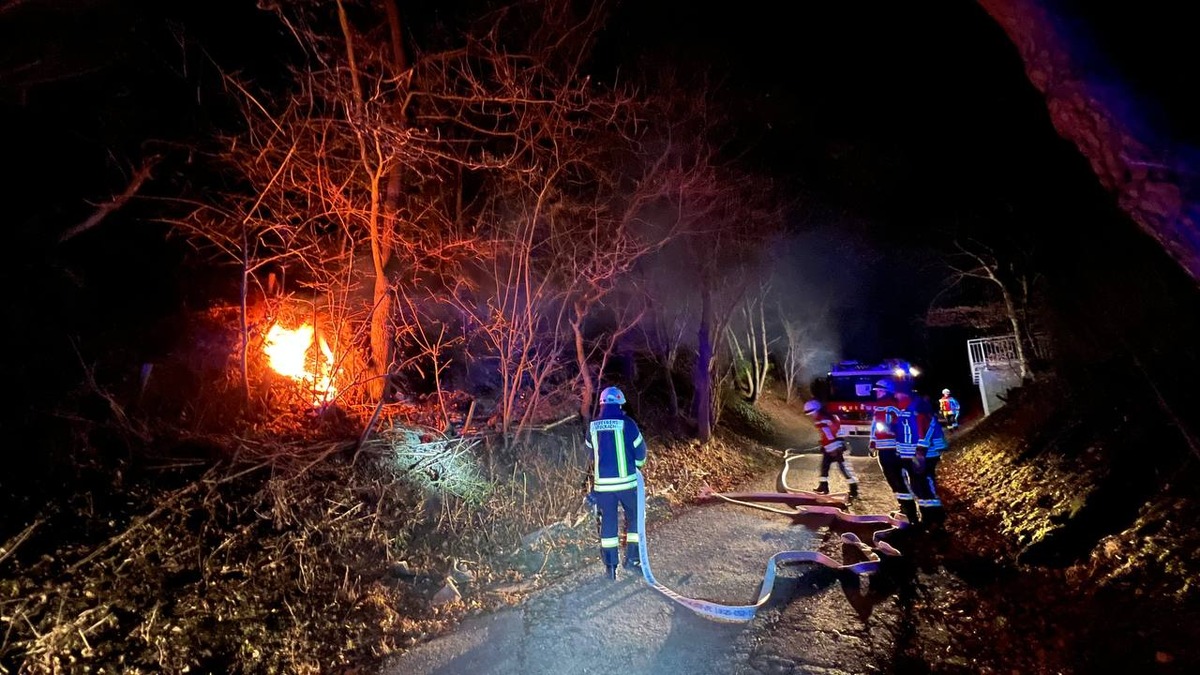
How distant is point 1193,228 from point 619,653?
4.73 meters

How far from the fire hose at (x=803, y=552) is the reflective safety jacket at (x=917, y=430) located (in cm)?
102

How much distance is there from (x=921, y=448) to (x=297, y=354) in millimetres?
9496

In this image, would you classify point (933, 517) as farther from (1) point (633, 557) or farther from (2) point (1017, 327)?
(2) point (1017, 327)

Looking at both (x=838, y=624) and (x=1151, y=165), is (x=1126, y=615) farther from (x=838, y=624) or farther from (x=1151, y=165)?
(x=1151, y=165)

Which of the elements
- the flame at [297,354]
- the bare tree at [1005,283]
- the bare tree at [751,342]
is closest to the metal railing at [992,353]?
the bare tree at [1005,283]

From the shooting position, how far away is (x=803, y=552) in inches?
249

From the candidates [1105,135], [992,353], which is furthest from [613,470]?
[992,353]

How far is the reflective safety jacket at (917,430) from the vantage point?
7.90 m

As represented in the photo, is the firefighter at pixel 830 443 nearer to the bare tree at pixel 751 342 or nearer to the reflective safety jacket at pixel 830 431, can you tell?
the reflective safety jacket at pixel 830 431

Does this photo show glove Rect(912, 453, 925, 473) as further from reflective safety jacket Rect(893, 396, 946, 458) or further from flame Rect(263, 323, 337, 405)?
flame Rect(263, 323, 337, 405)

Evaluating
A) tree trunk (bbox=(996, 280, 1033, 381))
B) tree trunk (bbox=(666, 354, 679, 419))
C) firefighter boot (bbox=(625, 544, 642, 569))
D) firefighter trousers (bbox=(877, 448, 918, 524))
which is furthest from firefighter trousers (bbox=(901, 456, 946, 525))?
tree trunk (bbox=(996, 280, 1033, 381))

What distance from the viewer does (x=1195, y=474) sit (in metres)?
5.36

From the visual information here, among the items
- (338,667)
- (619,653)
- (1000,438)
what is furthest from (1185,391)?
(338,667)

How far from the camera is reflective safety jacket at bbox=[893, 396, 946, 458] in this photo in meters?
7.90
